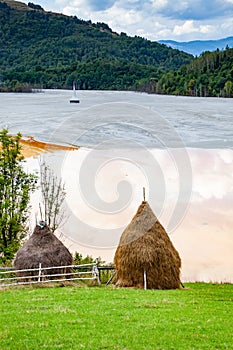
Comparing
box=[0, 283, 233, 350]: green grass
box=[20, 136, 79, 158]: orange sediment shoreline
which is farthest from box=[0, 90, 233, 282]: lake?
box=[0, 283, 233, 350]: green grass

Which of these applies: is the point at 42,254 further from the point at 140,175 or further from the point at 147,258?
the point at 140,175

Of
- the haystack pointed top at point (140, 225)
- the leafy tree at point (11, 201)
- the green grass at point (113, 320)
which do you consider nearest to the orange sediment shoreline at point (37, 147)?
the leafy tree at point (11, 201)

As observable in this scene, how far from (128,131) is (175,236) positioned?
104ft

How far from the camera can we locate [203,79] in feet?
487

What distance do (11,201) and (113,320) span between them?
15891 millimetres

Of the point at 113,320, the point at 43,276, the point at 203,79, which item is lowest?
the point at 43,276

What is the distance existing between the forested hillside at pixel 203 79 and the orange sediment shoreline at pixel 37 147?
92812 mm

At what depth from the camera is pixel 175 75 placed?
16475 centimetres

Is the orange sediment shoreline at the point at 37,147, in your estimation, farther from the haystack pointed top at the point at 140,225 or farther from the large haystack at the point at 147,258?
the large haystack at the point at 147,258

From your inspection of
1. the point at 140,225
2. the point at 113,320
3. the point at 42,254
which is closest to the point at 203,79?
the point at 140,225

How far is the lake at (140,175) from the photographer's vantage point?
94.2ft

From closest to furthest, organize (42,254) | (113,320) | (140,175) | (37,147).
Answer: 1. (113,320)
2. (42,254)
3. (140,175)
4. (37,147)

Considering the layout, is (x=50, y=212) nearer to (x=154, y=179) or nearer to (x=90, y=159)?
(x=154, y=179)

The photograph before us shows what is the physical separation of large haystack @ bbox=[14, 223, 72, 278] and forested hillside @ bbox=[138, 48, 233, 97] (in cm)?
12133
